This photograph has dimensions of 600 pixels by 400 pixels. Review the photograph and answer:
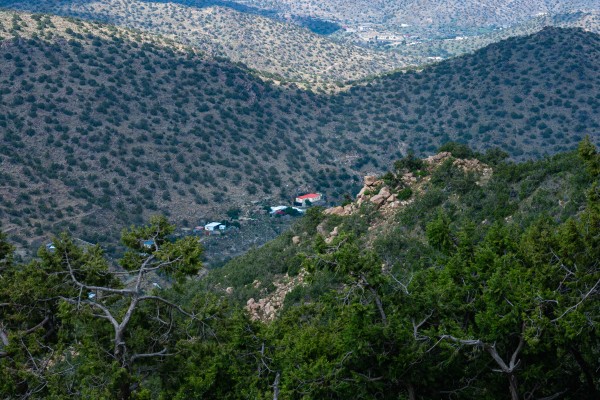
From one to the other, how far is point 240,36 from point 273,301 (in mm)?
88251

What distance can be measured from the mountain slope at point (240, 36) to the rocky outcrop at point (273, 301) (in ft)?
236

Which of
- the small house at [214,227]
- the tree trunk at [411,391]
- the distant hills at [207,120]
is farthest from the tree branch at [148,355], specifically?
the small house at [214,227]

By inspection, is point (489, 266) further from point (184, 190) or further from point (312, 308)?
point (184, 190)

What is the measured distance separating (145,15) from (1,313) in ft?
335

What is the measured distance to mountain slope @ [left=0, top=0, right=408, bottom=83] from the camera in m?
101

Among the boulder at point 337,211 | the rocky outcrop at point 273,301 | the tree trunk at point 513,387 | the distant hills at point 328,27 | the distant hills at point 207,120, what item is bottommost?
the distant hills at point 328,27

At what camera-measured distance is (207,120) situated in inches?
2489

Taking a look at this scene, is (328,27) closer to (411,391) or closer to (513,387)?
(411,391)

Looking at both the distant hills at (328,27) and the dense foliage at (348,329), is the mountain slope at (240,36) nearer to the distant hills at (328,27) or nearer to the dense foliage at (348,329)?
the distant hills at (328,27)

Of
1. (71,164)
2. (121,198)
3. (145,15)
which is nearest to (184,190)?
(121,198)

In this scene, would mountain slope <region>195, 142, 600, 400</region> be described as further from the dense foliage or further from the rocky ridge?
the rocky ridge

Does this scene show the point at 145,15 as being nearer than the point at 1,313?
No

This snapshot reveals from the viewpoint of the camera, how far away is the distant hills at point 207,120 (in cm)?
5025

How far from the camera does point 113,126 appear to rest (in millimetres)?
56938
